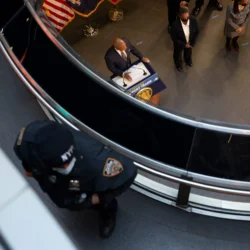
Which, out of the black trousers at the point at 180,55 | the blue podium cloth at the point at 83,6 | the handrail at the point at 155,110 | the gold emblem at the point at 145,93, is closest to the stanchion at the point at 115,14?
the blue podium cloth at the point at 83,6

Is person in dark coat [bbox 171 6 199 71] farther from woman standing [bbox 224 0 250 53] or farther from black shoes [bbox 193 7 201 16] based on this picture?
black shoes [bbox 193 7 201 16]

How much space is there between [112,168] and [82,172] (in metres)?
0.32

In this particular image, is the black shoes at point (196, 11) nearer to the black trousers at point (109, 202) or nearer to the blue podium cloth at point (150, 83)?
the blue podium cloth at point (150, 83)

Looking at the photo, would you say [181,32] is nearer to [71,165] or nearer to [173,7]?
[173,7]

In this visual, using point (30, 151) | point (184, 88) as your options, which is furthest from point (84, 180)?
point (184, 88)

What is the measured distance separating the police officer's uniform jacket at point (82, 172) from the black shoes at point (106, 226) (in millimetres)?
839

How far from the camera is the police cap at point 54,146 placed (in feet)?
11.9

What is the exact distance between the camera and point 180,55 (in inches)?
280

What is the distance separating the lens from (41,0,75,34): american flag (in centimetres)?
726

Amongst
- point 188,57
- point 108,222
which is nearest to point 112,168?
point 108,222

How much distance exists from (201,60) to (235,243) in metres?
3.57

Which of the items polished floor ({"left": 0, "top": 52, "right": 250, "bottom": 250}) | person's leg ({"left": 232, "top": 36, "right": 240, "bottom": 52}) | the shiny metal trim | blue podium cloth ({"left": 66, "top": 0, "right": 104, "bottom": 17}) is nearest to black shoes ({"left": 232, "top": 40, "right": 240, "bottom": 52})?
person's leg ({"left": 232, "top": 36, "right": 240, "bottom": 52})

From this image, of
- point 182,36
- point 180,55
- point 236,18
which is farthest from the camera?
point 180,55

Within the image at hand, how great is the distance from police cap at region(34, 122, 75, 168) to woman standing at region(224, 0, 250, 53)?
4.22 metres
